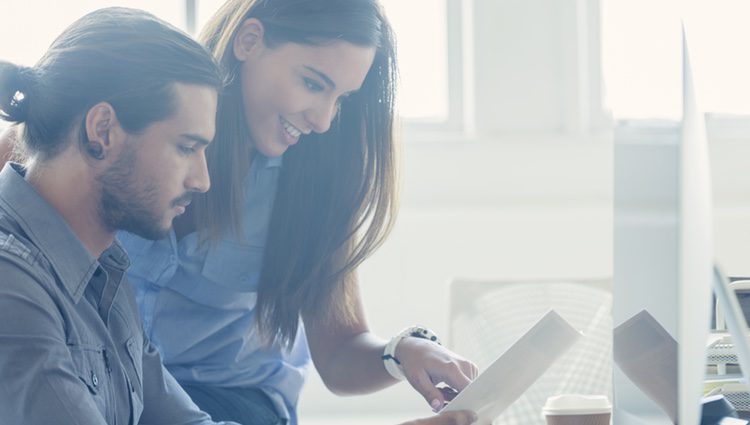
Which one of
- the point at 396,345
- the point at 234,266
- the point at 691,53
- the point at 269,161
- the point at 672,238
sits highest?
the point at 691,53

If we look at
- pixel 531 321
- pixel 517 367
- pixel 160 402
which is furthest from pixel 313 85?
pixel 531 321

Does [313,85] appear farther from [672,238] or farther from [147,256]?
[672,238]

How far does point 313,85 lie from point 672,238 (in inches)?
39.5

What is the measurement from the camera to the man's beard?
1.17m

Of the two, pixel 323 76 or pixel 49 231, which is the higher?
pixel 323 76

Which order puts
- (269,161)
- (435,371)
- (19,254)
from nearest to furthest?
1. (19,254)
2. (435,371)
3. (269,161)

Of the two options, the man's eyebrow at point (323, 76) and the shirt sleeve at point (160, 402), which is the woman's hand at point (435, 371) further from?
the man's eyebrow at point (323, 76)

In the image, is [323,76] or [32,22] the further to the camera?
[32,22]

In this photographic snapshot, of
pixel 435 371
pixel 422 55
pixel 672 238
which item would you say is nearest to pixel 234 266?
pixel 435 371

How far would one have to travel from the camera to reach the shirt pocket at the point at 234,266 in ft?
5.23

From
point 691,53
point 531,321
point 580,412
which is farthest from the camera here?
point 531,321

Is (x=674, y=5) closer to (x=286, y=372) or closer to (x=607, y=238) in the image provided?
(x=286, y=372)

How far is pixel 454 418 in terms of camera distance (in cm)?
114

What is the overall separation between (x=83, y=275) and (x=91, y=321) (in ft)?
0.17
